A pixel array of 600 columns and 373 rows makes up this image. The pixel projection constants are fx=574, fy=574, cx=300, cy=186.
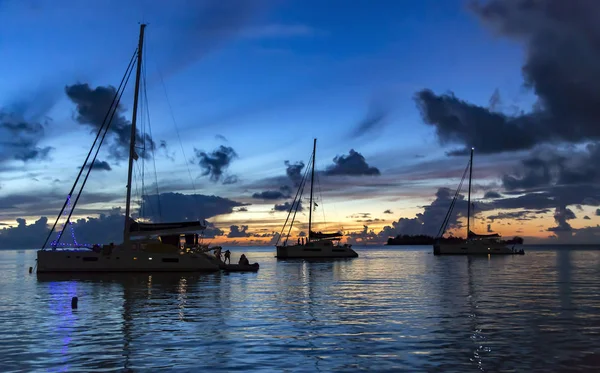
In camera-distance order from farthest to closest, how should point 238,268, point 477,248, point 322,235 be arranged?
point 477,248
point 322,235
point 238,268

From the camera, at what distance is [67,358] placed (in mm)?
18141

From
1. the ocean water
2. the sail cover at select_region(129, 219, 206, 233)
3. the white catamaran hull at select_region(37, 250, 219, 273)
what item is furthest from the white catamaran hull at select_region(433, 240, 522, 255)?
the ocean water

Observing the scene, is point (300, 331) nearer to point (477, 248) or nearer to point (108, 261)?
point (108, 261)

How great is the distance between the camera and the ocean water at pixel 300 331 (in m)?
17.4

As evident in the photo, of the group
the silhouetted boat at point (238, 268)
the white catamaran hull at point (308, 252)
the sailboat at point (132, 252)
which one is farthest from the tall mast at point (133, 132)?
the white catamaran hull at point (308, 252)

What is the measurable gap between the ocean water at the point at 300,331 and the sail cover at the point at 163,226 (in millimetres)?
15413

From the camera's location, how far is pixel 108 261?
191 feet

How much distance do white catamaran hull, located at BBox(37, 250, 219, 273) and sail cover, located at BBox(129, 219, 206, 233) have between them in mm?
2419

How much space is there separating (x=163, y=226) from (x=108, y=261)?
6554 mm

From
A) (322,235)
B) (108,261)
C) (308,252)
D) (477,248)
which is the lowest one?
(477,248)

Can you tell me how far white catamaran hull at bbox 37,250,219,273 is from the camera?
189 feet

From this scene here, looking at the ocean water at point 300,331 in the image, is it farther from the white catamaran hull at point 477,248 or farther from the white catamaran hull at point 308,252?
the white catamaran hull at point 477,248

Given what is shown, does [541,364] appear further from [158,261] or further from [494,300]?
[158,261]

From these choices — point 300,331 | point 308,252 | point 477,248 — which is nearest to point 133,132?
point 300,331
